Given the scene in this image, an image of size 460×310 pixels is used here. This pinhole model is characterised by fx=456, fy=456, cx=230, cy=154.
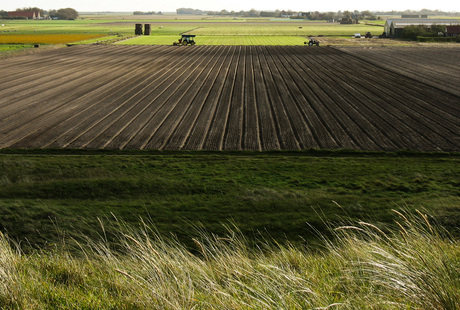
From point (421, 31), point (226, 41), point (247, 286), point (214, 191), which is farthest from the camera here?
point (421, 31)

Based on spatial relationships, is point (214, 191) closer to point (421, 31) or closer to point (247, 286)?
point (247, 286)

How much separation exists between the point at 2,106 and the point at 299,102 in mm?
13705

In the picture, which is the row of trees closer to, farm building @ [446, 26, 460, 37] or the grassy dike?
farm building @ [446, 26, 460, 37]

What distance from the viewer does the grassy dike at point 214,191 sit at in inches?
330

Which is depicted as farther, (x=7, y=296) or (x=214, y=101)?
(x=214, y=101)

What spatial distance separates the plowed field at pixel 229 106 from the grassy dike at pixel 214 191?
5.12ft

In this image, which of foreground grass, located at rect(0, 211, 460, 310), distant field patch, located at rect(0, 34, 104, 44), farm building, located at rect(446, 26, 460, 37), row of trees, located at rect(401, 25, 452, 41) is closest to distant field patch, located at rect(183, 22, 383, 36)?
row of trees, located at rect(401, 25, 452, 41)

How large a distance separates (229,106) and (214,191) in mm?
10713

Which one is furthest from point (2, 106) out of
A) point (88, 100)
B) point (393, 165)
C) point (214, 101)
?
point (393, 165)

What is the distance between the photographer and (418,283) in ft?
13.0

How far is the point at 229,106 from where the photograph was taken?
2075 centimetres

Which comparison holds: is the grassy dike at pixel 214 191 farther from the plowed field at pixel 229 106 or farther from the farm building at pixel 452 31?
the farm building at pixel 452 31

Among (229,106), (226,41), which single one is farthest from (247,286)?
(226,41)

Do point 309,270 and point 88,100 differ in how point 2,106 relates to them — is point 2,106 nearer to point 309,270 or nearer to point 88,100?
point 88,100
